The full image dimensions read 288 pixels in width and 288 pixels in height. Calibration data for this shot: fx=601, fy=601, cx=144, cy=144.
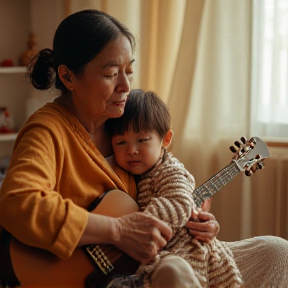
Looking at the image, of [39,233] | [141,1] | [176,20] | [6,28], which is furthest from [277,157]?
[6,28]

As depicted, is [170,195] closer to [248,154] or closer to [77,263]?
[77,263]

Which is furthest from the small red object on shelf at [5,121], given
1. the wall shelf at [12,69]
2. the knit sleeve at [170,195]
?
the knit sleeve at [170,195]

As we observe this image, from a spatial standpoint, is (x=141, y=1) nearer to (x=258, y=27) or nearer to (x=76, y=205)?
(x=258, y=27)

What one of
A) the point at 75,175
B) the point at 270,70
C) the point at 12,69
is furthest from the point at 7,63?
the point at 75,175

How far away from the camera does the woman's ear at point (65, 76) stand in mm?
1670

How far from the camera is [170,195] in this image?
162cm

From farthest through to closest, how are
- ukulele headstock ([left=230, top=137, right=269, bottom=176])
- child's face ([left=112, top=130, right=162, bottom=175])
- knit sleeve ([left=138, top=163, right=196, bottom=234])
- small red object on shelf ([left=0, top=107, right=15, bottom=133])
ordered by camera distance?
small red object on shelf ([left=0, top=107, right=15, bottom=133]) → ukulele headstock ([left=230, top=137, right=269, bottom=176]) → child's face ([left=112, top=130, right=162, bottom=175]) → knit sleeve ([left=138, top=163, right=196, bottom=234])

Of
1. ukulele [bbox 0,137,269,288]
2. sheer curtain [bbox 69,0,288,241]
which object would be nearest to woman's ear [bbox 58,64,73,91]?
ukulele [bbox 0,137,269,288]

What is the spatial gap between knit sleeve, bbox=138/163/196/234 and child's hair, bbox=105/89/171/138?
0.12 m

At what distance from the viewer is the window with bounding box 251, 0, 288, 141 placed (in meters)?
2.68

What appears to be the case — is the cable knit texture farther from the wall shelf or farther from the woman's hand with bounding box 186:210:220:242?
the wall shelf

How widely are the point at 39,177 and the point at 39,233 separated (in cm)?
15

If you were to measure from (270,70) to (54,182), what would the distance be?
1.50 meters

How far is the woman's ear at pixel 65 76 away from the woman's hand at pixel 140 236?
42 cm
